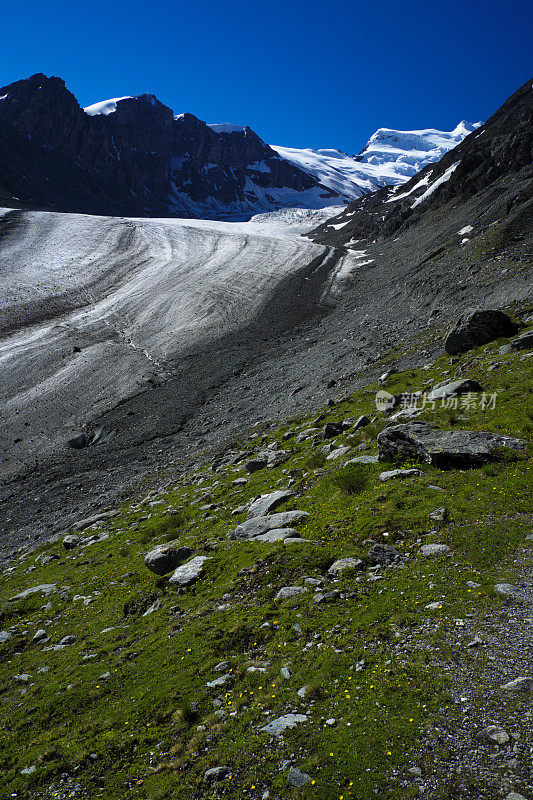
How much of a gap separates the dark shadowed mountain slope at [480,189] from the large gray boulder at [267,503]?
3555cm

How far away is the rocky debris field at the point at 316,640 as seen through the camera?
4.97m

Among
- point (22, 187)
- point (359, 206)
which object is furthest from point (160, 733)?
point (22, 187)

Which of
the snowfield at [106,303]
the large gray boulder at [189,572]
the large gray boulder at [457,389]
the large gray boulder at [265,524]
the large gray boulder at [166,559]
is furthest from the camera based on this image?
the snowfield at [106,303]

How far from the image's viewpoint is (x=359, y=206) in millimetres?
135250

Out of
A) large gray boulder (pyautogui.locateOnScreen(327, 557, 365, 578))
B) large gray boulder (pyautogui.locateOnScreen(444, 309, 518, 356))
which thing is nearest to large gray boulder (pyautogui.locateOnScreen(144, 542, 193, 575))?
large gray boulder (pyautogui.locateOnScreen(327, 557, 365, 578))

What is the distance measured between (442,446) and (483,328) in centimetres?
1004

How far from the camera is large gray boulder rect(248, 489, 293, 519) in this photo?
1219 centimetres

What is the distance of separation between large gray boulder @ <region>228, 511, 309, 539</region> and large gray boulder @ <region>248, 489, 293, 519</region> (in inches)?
23.9

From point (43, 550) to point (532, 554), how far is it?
17.1m

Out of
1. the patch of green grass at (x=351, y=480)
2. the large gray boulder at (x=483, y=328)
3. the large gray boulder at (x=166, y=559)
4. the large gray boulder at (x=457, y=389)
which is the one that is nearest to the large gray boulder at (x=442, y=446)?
the patch of green grass at (x=351, y=480)

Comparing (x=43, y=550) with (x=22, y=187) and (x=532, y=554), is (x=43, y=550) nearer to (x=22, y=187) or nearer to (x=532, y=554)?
(x=532, y=554)
